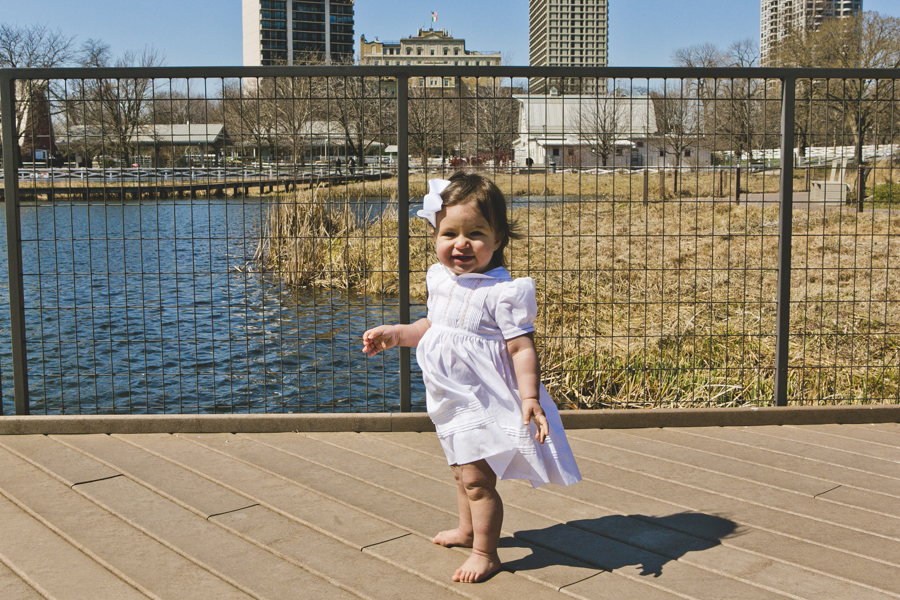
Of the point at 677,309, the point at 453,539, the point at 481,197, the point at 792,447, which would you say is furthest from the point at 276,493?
the point at 677,309

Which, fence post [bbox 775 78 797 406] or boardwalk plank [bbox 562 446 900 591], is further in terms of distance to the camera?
fence post [bbox 775 78 797 406]

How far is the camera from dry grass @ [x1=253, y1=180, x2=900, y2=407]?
4656mm

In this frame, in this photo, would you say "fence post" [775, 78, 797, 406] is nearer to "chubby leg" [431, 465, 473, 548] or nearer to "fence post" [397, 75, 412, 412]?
"fence post" [397, 75, 412, 412]

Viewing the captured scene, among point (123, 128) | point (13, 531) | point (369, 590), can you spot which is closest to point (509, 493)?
point (369, 590)

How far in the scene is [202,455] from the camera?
3.76m

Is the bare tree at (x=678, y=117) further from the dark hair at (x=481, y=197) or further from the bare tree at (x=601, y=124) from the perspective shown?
the dark hair at (x=481, y=197)

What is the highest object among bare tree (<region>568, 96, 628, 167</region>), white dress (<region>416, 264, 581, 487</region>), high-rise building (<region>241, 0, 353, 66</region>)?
high-rise building (<region>241, 0, 353, 66</region>)

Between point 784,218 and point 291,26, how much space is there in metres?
166

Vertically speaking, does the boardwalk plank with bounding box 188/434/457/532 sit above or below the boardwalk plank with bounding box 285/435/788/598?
above

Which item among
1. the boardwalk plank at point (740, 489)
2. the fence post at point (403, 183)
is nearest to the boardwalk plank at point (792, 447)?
the boardwalk plank at point (740, 489)

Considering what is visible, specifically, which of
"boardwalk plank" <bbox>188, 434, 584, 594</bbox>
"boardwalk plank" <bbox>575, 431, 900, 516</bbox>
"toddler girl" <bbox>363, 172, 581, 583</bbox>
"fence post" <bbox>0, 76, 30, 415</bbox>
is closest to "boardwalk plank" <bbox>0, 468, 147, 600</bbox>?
"boardwalk plank" <bbox>188, 434, 584, 594</bbox>

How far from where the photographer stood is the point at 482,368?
2584 mm

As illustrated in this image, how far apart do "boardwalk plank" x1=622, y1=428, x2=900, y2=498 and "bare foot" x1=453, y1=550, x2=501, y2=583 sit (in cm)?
167

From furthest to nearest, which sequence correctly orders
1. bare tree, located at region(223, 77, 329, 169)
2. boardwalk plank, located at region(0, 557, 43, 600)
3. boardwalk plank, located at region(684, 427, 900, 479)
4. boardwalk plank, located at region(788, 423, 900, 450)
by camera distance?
bare tree, located at region(223, 77, 329, 169) → boardwalk plank, located at region(788, 423, 900, 450) → boardwalk plank, located at region(684, 427, 900, 479) → boardwalk plank, located at region(0, 557, 43, 600)
